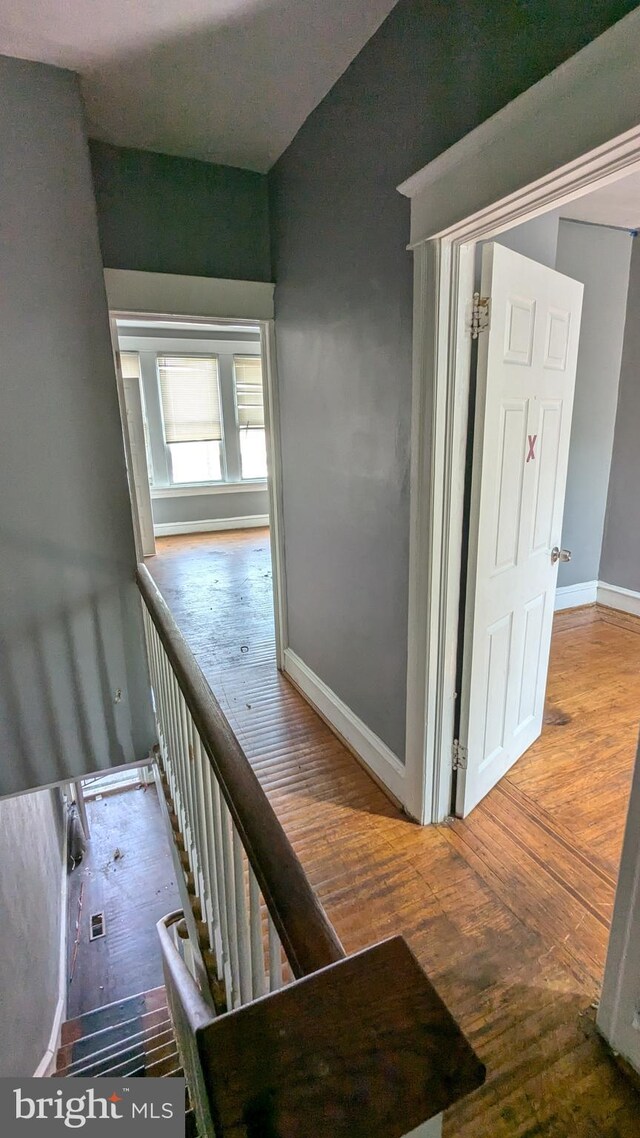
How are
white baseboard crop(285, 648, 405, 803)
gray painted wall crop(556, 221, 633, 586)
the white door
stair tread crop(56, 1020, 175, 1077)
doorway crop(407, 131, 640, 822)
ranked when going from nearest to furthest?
doorway crop(407, 131, 640, 822) < the white door < white baseboard crop(285, 648, 405, 803) < stair tread crop(56, 1020, 175, 1077) < gray painted wall crop(556, 221, 633, 586)

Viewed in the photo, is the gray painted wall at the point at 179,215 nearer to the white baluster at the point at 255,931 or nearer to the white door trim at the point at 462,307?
the white door trim at the point at 462,307

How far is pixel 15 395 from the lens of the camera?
2.06 m

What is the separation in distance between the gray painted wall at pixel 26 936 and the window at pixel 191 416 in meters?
4.75

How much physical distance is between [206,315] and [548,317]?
1.62m

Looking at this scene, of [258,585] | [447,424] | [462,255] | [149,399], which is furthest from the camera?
[149,399]

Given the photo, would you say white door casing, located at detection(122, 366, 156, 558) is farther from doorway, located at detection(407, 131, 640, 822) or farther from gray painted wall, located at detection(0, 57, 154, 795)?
doorway, located at detection(407, 131, 640, 822)

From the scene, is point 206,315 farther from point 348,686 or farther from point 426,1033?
point 426,1033

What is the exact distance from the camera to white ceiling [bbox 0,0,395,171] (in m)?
1.59

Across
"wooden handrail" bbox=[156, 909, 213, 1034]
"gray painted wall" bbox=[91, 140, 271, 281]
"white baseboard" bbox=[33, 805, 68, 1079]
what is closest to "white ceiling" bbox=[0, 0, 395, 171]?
"gray painted wall" bbox=[91, 140, 271, 281]

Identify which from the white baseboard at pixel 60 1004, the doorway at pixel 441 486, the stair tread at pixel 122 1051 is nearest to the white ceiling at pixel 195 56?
the doorway at pixel 441 486

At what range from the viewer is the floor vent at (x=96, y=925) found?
4.26m

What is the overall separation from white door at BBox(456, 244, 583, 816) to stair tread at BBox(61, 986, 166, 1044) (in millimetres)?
2992

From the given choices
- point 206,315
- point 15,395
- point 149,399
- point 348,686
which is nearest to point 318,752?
point 348,686

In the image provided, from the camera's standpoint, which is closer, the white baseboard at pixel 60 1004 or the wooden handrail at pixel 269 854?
the wooden handrail at pixel 269 854
